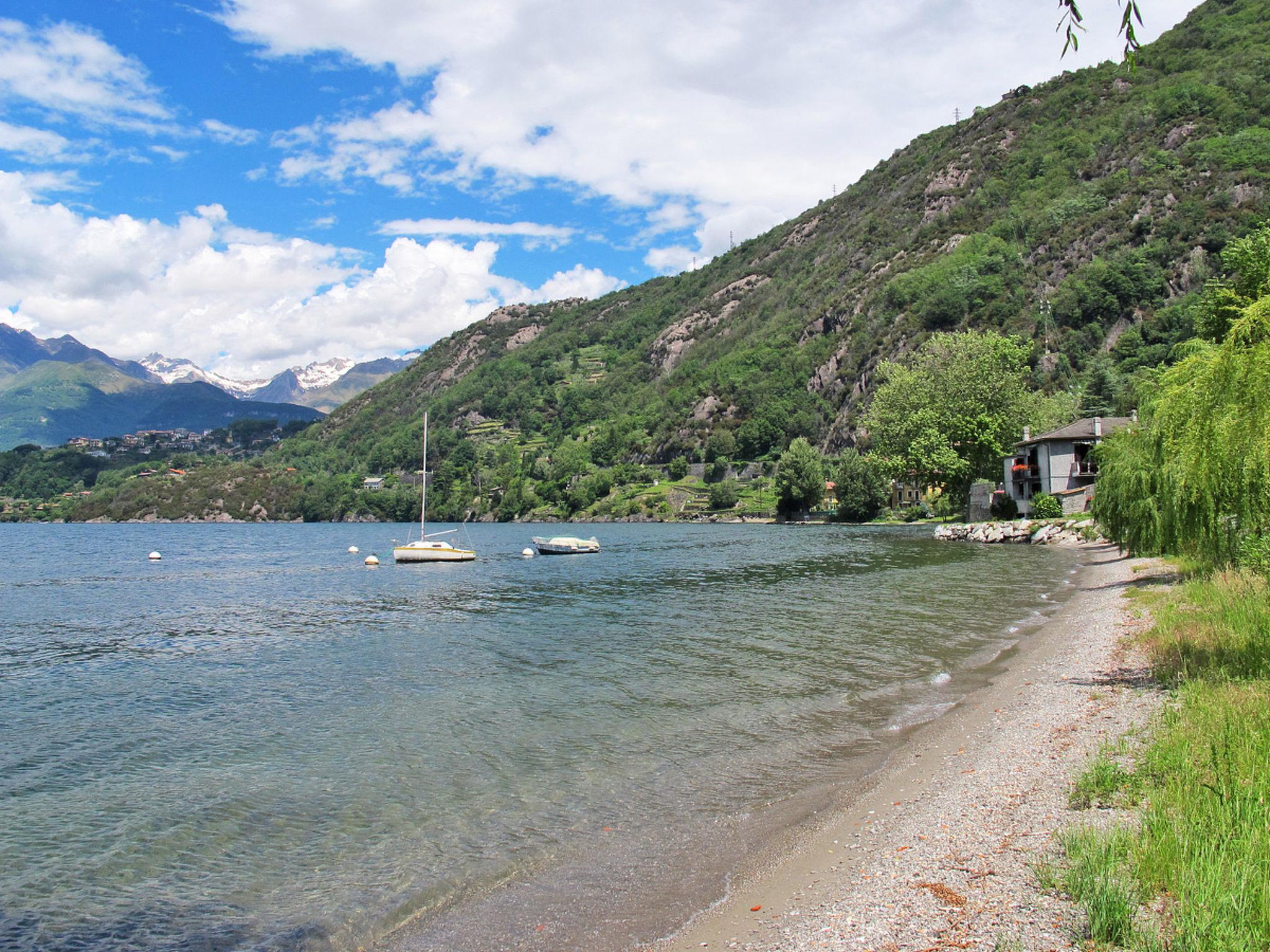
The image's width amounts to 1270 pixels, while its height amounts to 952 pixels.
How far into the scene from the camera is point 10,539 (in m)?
127

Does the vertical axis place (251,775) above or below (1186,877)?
below

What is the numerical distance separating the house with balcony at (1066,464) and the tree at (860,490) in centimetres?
3273

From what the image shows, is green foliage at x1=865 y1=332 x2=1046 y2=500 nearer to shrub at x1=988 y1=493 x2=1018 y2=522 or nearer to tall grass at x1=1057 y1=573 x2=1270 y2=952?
shrub at x1=988 y1=493 x2=1018 y2=522

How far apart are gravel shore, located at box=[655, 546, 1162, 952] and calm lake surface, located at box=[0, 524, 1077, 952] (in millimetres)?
844

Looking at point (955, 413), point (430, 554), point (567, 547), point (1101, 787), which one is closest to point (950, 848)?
point (1101, 787)

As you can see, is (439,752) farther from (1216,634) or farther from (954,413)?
(954,413)

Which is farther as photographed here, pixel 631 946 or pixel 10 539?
pixel 10 539

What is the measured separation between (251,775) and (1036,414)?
101m

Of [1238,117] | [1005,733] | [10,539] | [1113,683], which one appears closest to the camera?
[1005,733]

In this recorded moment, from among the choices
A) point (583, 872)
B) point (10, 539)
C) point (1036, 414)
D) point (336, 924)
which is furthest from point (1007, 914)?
point (10, 539)

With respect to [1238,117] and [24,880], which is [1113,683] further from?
[1238,117]

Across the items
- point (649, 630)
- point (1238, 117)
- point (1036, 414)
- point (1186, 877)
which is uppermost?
point (1238, 117)

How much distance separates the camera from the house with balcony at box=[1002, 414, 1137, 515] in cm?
7456

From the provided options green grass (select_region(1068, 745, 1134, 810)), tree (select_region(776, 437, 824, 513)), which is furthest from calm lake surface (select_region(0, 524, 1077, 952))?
tree (select_region(776, 437, 824, 513))
